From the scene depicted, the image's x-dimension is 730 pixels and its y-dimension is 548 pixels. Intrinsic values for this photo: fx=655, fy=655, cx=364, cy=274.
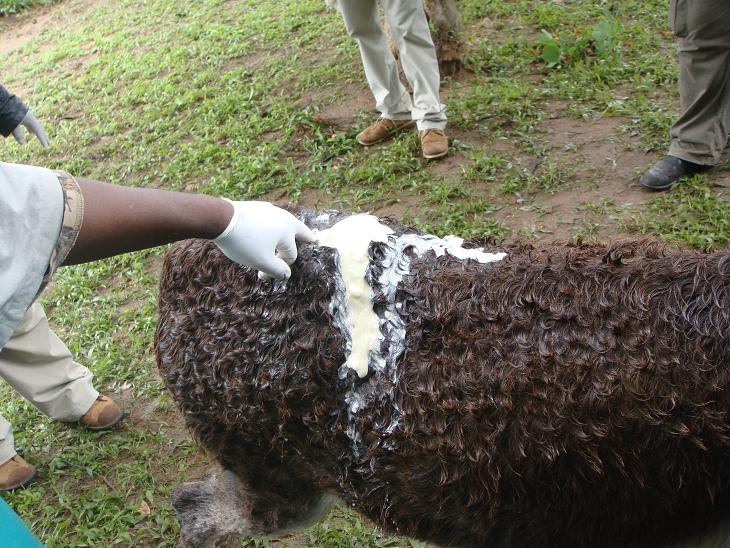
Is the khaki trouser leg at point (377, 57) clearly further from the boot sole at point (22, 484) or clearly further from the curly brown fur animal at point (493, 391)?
the boot sole at point (22, 484)

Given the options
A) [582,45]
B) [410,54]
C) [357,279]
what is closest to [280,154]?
[410,54]

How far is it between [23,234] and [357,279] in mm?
1000

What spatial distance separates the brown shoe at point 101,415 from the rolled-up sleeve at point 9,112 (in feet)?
5.64

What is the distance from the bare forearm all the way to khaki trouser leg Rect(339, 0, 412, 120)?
155 inches

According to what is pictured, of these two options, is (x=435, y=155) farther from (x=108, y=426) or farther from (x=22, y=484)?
(x=22, y=484)

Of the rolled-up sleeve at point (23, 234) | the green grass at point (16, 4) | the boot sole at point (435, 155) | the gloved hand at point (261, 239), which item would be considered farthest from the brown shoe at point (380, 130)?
the green grass at point (16, 4)

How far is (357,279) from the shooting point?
2193mm

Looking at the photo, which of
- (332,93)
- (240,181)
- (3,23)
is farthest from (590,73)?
(3,23)

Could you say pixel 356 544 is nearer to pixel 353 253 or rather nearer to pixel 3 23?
pixel 353 253

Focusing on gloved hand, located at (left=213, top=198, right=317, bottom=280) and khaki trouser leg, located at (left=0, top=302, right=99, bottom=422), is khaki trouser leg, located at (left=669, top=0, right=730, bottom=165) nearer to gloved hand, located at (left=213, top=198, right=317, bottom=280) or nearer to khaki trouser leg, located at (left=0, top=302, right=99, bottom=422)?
gloved hand, located at (left=213, top=198, right=317, bottom=280)

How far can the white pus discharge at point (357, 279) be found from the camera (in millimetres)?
2104

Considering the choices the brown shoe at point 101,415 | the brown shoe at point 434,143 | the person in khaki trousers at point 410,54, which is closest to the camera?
the brown shoe at point 101,415

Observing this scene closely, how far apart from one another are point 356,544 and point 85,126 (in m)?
6.41

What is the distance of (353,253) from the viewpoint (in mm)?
2246
